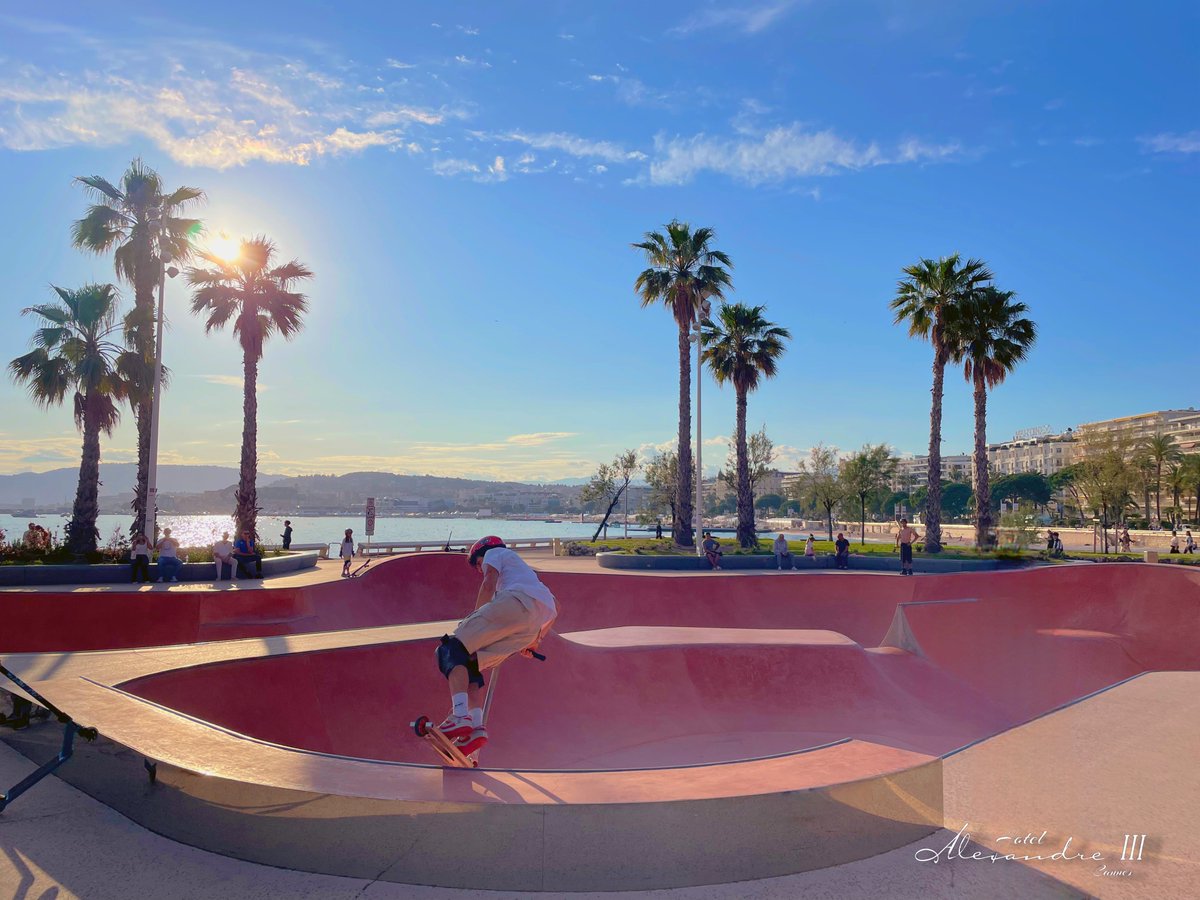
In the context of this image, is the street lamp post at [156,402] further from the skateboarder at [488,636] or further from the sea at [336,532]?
the skateboarder at [488,636]

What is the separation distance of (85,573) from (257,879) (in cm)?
1800

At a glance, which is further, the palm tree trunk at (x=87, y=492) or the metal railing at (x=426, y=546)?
the metal railing at (x=426, y=546)

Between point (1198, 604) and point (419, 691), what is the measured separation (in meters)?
14.4

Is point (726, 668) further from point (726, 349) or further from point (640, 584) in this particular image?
point (726, 349)

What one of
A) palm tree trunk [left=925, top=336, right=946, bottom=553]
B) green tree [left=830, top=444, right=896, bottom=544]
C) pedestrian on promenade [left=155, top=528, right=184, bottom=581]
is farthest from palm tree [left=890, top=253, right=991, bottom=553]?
pedestrian on promenade [left=155, top=528, right=184, bottom=581]

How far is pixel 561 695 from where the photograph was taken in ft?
25.3

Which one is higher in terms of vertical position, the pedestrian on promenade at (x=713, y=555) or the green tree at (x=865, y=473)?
the green tree at (x=865, y=473)

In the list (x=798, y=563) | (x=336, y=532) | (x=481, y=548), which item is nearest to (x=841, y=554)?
(x=798, y=563)

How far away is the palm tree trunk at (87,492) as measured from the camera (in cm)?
2030

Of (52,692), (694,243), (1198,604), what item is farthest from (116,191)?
(1198,604)

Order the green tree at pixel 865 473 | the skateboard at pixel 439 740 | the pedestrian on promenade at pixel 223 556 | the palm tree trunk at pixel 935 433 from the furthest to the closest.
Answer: the green tree at pixel 865 473, the palm tree trunk at pixel 935 433, the pedestrian on promenade at pixel 223 556, the skateboard at pixel 439 740

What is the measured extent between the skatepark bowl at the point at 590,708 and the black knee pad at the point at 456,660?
0.76m

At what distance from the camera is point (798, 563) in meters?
24.8

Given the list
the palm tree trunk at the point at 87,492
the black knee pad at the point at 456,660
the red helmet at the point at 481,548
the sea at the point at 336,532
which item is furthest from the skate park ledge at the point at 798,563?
the black knee pad at the point at 456,660
